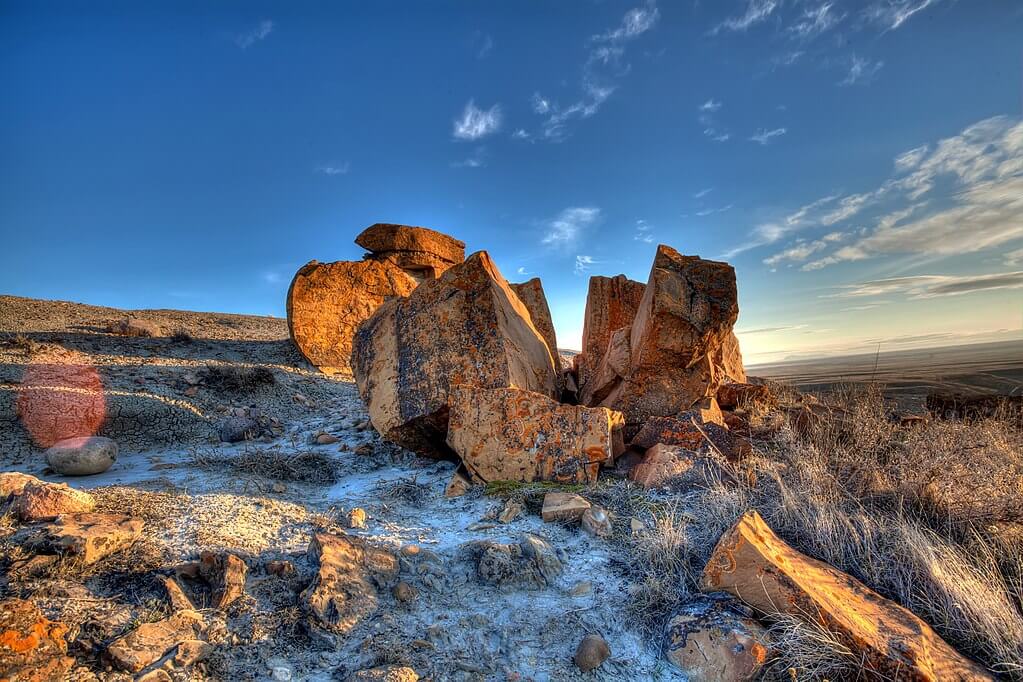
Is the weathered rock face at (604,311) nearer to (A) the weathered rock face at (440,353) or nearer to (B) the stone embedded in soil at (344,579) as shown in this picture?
(A) the weathered rock face at (440,353)

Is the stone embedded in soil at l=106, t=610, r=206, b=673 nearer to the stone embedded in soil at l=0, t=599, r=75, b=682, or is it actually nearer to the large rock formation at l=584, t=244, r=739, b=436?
the stone embedded in soil at l=0, t=599, r=75, b=682

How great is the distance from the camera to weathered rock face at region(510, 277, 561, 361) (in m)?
6.32

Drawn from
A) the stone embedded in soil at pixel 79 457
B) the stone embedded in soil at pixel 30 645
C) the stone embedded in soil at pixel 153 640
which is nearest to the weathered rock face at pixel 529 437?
the stone embedded in soil at pixel 153 640

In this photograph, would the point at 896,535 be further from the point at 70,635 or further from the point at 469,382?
the point at 70,635

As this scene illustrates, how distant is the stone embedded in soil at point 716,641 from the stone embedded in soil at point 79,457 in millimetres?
4815

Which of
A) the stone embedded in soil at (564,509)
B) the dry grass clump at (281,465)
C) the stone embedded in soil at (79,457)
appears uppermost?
the stone embedded in soil at (79,457)

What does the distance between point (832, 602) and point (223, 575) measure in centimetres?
262

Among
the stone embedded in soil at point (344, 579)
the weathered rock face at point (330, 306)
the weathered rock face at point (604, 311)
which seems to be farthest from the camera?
the weathered rock face at point (330, 306)

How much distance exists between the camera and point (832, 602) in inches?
78.1

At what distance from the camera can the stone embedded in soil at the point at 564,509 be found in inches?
117

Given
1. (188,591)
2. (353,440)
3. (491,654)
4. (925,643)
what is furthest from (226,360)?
(925,643)

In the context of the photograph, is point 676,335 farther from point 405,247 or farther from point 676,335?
point 405,247

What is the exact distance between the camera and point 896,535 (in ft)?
8.12

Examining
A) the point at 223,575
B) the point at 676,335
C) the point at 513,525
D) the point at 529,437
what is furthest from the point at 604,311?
the point at 223,575
